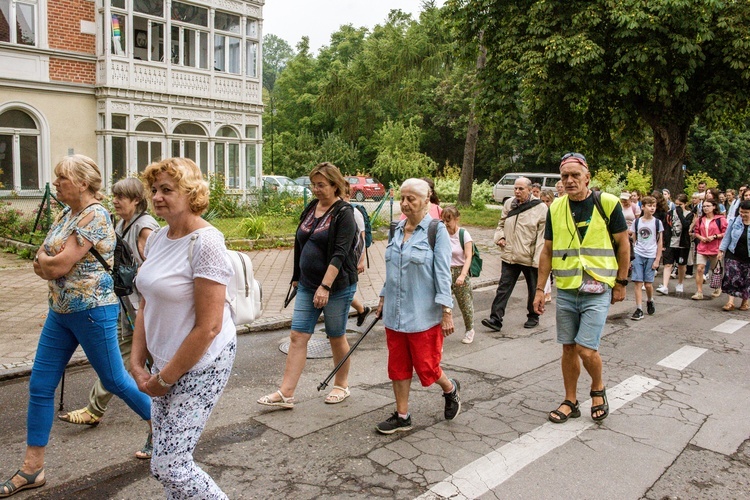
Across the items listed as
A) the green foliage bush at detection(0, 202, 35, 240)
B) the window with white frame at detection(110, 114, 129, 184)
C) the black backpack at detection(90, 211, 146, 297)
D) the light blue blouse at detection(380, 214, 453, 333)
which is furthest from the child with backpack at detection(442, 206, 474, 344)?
the window with white frame at detection(110, 114, 129, 184)

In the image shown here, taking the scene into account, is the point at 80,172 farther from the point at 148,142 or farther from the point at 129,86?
the point at 148,142

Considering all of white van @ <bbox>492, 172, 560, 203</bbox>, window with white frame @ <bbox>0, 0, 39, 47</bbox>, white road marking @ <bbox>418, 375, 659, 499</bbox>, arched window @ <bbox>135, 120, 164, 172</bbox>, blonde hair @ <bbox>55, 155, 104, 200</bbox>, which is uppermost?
window with white frame @ <bbox>0, 0, 39, 47</bbox>

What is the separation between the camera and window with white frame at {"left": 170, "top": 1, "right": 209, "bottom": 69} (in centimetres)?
2188

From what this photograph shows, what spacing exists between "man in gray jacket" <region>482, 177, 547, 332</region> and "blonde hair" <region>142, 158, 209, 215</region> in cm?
586

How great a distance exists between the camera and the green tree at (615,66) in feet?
51.1

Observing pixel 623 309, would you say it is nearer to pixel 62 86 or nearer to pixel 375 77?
pixel 62 86

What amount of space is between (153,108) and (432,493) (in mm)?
19809

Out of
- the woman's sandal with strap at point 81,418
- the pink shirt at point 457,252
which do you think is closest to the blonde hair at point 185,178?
the woman's sandal with strap at point 81,418

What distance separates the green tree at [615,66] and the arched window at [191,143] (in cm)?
950

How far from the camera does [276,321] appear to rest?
8.22 meters

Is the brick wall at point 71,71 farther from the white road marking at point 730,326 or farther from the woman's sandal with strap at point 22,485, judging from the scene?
the white road marking at point 730,326

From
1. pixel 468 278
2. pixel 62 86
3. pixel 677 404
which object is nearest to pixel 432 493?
pixel 677 404

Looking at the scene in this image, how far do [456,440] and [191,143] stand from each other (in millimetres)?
19923

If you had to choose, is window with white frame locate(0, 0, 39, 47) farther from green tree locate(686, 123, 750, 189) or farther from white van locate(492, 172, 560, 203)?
green tree locate(686, 123, 750, 189)
